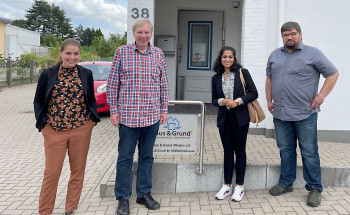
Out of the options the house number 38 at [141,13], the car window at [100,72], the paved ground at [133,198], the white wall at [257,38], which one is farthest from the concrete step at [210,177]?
the car window at [100,72]

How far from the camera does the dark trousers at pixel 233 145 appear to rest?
399cm

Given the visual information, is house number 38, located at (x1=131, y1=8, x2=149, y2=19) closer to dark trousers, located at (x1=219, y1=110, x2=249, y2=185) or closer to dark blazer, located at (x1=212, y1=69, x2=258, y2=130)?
dark blazer, located at (x1=212, y1=69, x2=258, y2=130)

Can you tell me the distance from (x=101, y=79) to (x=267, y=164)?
691 centimetres

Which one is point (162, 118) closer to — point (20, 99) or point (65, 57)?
point (65, 57)

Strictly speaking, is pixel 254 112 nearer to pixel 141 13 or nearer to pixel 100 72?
pixel 141 13

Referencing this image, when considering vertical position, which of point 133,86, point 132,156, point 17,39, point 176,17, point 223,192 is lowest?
point 223,192

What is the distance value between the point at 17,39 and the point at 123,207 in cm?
→ 4442

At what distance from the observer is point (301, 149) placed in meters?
4.14

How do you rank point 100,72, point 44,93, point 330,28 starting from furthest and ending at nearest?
point 100,72 → point 330,28 → point 44,93

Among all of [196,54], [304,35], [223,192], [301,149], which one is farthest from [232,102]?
[196,54]

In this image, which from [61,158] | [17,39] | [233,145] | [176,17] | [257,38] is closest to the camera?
[61,158]

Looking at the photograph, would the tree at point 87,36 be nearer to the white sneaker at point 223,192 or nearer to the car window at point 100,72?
the car window at point 100,72

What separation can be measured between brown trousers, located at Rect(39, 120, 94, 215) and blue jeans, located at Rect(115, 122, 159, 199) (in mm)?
375

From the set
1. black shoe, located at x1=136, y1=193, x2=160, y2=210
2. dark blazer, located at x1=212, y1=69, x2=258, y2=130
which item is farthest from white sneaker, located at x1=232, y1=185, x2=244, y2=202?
black shoe, located at x1=136, y1=193, x2=160, y2=210
